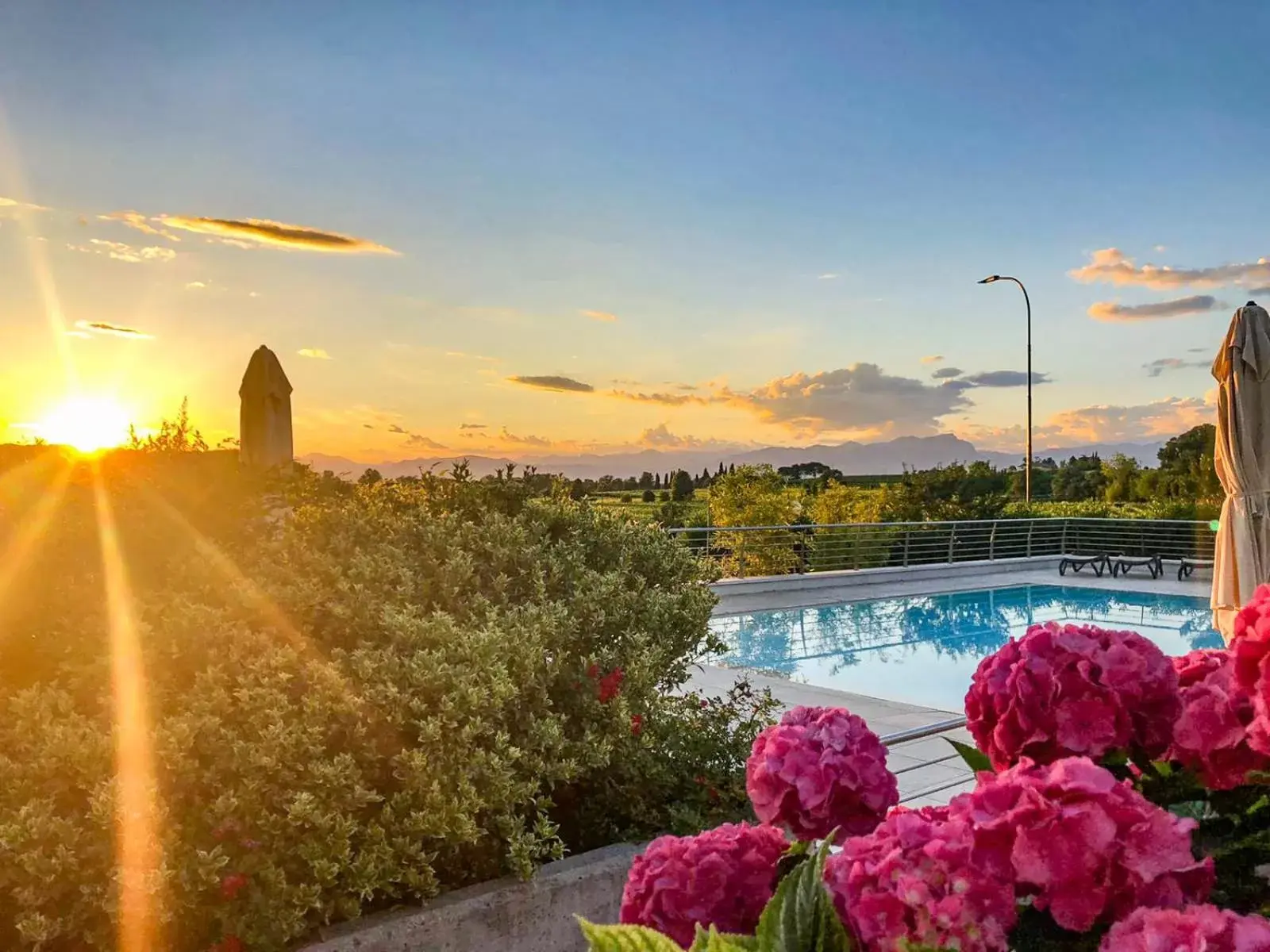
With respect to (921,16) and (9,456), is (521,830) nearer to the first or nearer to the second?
(9,456)

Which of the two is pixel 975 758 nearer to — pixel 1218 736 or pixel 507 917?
pixel 1218 736

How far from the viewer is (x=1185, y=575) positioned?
16469 mm

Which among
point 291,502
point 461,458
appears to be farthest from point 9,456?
point 461,458

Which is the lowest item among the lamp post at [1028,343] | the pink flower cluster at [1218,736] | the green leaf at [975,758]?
the green leaf at [975,758]

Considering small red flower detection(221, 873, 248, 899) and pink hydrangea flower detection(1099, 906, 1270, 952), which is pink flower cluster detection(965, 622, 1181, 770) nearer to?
pink hydrangea flower detection(1099, 906, 1270, 952)

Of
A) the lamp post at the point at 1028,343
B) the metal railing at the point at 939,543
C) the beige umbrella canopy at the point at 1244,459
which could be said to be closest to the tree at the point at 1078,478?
the lamp post at the point at 1028,343

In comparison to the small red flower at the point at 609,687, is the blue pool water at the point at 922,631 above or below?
below

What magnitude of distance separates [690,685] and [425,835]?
18.7ft

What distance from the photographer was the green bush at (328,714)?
2299 mm

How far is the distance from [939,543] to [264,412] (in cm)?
1308

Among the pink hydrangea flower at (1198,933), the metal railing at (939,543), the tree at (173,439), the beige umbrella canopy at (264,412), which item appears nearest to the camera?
the pink hydrangea flower at (1198,933)

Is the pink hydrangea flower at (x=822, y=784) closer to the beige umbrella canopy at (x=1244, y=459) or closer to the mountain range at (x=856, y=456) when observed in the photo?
the beige umbrella canopy at (x=1244, y=459)

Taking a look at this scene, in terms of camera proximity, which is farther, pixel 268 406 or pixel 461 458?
pixel 268 406

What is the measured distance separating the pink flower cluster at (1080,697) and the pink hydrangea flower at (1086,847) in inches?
8.3
